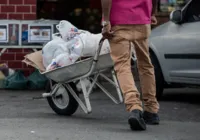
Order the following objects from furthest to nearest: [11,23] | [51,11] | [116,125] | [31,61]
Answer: [51,11]
[11,23]
[31,61]
[116,125]

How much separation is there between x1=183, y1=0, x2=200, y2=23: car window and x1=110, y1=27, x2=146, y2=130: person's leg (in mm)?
2327

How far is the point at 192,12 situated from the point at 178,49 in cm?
61

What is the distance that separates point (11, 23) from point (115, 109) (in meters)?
2.98

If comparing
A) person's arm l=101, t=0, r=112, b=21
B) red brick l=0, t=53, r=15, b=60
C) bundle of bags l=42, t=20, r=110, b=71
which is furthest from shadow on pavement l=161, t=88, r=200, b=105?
person's arm l=101, t=0, r=112, b=21

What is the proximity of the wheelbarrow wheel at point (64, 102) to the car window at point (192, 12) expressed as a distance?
218cm

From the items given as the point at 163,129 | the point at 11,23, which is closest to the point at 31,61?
the point at 163,129

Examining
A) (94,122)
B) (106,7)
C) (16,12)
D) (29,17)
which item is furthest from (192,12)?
(16,12)

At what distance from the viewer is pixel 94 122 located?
739 centimetres

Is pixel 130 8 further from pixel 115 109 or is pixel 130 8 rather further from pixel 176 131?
pixel 115 109

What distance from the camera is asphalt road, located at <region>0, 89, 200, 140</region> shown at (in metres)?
6.59

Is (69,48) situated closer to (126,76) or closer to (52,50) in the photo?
(52,50)

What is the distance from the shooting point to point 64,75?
740 cm

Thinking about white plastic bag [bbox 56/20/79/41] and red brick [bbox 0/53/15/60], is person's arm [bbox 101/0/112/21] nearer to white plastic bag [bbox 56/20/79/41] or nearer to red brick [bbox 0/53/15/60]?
white plastic bag [bbox 56/20/79/41]

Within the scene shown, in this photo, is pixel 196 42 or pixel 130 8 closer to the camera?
pixel 130 8
